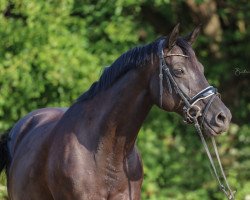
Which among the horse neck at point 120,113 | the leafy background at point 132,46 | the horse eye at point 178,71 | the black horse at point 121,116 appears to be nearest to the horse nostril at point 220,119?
the black horse at point 121,116

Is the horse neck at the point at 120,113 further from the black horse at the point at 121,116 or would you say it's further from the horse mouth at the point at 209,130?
the horse mouth at the point at 209,130

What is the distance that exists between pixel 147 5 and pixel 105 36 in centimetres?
126

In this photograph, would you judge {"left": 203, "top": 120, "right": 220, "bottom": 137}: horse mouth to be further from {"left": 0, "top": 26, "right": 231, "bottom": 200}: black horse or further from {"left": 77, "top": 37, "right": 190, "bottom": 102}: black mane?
{"left": 77, "top": 37, "right": 190, "bottom": 102}: black mane

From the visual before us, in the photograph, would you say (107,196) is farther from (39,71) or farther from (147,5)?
(147,5)

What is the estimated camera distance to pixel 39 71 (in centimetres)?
812

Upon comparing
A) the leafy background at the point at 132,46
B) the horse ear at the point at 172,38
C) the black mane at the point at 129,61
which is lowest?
the leafy background at the point at 132,46

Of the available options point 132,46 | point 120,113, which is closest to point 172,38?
point 120,113

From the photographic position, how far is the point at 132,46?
28.9ft

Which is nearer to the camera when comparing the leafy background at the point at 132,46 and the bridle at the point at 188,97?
the bridle at the point at 188,97

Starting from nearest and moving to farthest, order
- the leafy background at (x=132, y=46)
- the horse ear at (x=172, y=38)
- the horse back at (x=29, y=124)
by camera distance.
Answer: the horse ear at (x=172, y=38)
the horse back at (x=29, y=124)
the leafy background at (x=132, y=46)

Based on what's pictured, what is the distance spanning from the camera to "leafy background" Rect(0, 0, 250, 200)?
805 cm

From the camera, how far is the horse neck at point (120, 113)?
4372 millimetres

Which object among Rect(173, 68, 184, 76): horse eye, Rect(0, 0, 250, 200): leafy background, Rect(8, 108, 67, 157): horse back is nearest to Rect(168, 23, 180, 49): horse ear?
Result: Rect(173, 68, 184, 76): horse eye

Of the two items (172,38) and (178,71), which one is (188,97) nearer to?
(178,71)
